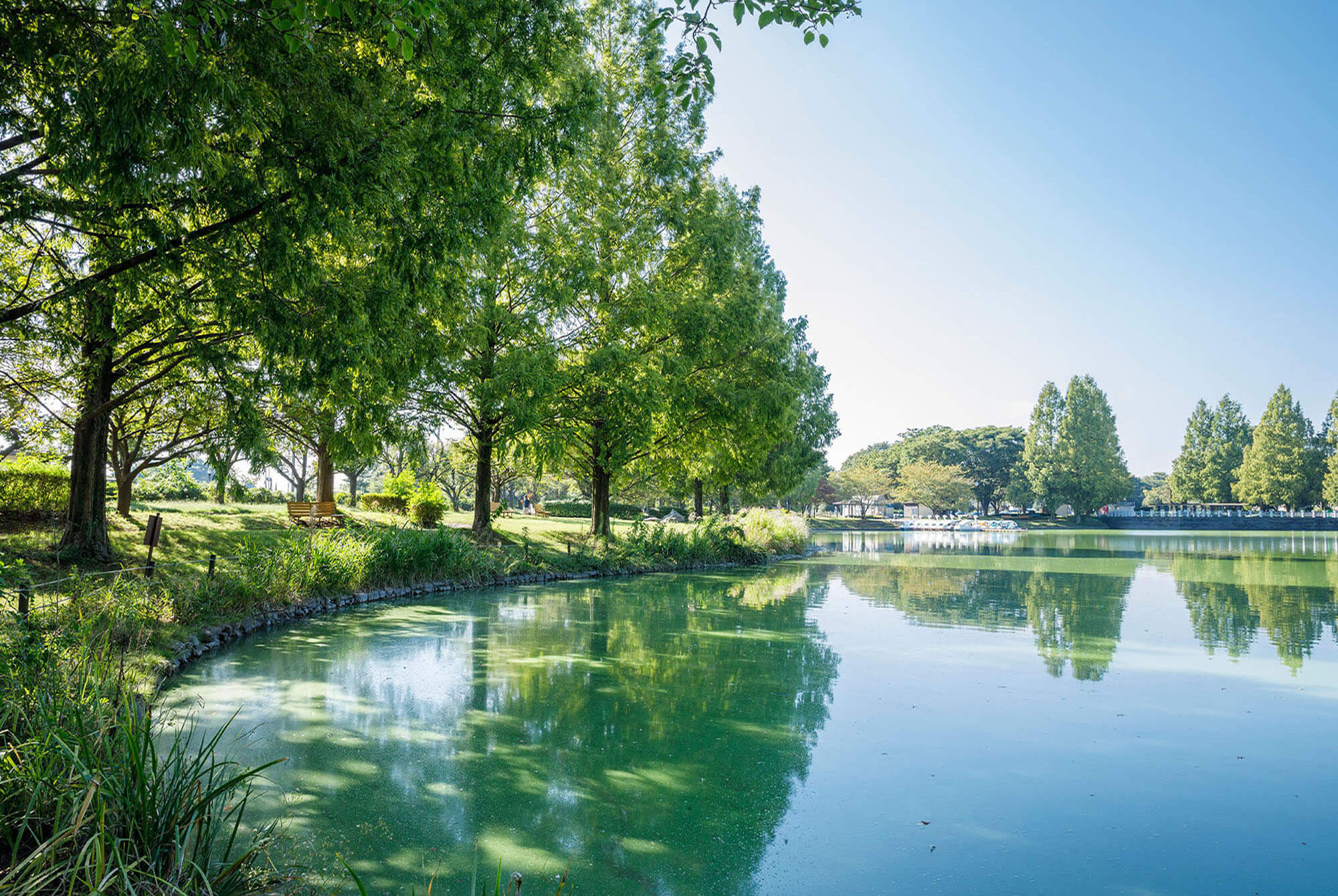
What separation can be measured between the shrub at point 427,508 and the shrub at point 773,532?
7.77m

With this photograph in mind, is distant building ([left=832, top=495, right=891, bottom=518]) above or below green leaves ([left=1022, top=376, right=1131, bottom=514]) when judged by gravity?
below

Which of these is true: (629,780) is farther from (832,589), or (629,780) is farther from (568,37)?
(832,589)

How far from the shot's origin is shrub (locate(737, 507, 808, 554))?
798 inches

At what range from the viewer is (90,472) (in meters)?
9.54

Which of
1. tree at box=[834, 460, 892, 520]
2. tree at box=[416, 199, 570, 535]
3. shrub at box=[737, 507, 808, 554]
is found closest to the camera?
tree at box=[416, 199, 570, 535]

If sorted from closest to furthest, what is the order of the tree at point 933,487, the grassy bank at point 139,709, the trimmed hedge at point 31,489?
the grassy bank at point 139,709
the trimmed hedge at point 31,489
the tree at point 933,487

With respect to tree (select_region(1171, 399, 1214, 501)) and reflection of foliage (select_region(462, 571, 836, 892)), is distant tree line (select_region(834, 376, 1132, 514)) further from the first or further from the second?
reflection of foliage (select_region(462, 571, 836, 892))

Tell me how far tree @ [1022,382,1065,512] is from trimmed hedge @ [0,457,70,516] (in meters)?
58.6

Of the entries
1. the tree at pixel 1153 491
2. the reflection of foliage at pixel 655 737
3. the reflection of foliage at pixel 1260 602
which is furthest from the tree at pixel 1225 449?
the reflection of foliage at pixel 655 737

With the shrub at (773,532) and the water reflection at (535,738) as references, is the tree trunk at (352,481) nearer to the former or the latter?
the shrub at (773,532)

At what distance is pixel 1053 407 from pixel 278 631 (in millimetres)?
61527

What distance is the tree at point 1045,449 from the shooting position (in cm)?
5666

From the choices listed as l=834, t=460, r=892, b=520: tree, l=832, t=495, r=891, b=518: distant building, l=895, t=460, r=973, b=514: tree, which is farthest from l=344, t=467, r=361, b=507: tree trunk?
l=895, t=460, r=973, b=514: tree

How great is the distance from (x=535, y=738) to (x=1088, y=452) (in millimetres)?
60535
